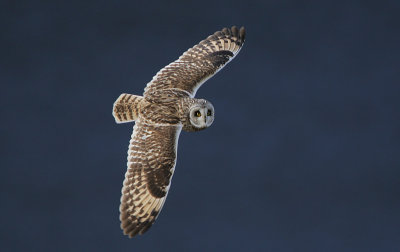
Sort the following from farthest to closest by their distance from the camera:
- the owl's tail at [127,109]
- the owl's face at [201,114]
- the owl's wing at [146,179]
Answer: the owl's tail at [127,109]
the owl's face at [201,114]
the owl's wing at [146,179]

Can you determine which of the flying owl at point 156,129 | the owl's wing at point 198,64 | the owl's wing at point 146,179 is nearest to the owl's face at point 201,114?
the flying owl at point 156,129

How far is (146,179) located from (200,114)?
1189mm

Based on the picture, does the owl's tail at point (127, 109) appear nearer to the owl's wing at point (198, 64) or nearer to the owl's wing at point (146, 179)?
the owl's wing at point (198, 64)

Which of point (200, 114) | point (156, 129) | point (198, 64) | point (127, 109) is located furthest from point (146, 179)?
point (198, 64)

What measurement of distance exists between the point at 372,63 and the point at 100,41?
8.46 m

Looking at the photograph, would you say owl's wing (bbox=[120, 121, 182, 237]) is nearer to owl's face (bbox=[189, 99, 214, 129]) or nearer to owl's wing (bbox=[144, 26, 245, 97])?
owl's face (bbox=[189, 99, 214, 129])

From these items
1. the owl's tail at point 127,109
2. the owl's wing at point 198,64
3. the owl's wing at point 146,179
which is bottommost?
the owl's wing at point 146,179

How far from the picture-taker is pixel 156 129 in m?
11.3

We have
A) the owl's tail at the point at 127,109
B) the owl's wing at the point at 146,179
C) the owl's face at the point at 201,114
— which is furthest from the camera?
the owl's tail at the point at 127,109

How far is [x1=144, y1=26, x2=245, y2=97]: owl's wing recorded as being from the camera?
12.2 m

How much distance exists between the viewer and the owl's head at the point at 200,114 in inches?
439

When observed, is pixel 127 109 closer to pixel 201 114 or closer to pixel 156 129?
pixel 156 129

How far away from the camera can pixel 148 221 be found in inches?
431

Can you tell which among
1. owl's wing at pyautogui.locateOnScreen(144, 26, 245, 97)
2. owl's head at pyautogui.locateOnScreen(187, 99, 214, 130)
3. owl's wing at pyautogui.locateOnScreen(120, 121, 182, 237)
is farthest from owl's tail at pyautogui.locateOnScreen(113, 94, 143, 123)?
owl's head at pyautogui.locateOnScreen(187, 99, 214, 130)
